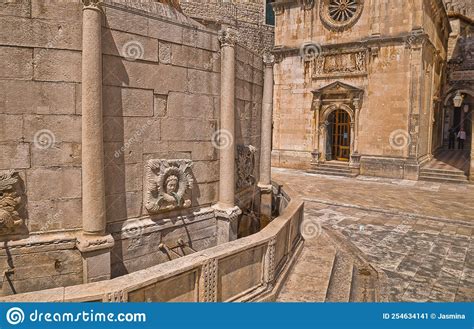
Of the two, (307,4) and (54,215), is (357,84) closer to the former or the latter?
(307,4)

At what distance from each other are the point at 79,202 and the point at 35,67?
72.9 inches

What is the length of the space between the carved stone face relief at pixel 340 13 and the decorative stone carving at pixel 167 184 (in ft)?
A: 55.8

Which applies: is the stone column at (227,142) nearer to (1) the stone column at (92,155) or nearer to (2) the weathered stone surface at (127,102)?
(2) the weathered stone surface at (127,102)

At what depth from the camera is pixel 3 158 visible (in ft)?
14.2

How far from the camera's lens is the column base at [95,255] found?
15.0 feet

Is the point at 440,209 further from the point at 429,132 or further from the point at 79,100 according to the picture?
the point at 79,100

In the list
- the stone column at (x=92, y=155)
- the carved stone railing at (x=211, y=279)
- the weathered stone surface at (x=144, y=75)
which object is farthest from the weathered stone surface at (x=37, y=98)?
the carved stone railing at (x=211, y=279)

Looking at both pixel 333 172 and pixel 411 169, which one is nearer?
pixel 411 169

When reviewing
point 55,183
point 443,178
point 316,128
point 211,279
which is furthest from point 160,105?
point 443,178

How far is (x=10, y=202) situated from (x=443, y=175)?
738 inches

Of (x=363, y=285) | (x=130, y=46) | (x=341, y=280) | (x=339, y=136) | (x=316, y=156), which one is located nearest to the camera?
(x=130, y=46)

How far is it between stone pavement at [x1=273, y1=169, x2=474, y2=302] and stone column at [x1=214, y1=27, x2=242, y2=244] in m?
3.16

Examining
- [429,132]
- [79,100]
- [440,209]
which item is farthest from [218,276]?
[429,132]

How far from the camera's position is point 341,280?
626 centimetres
